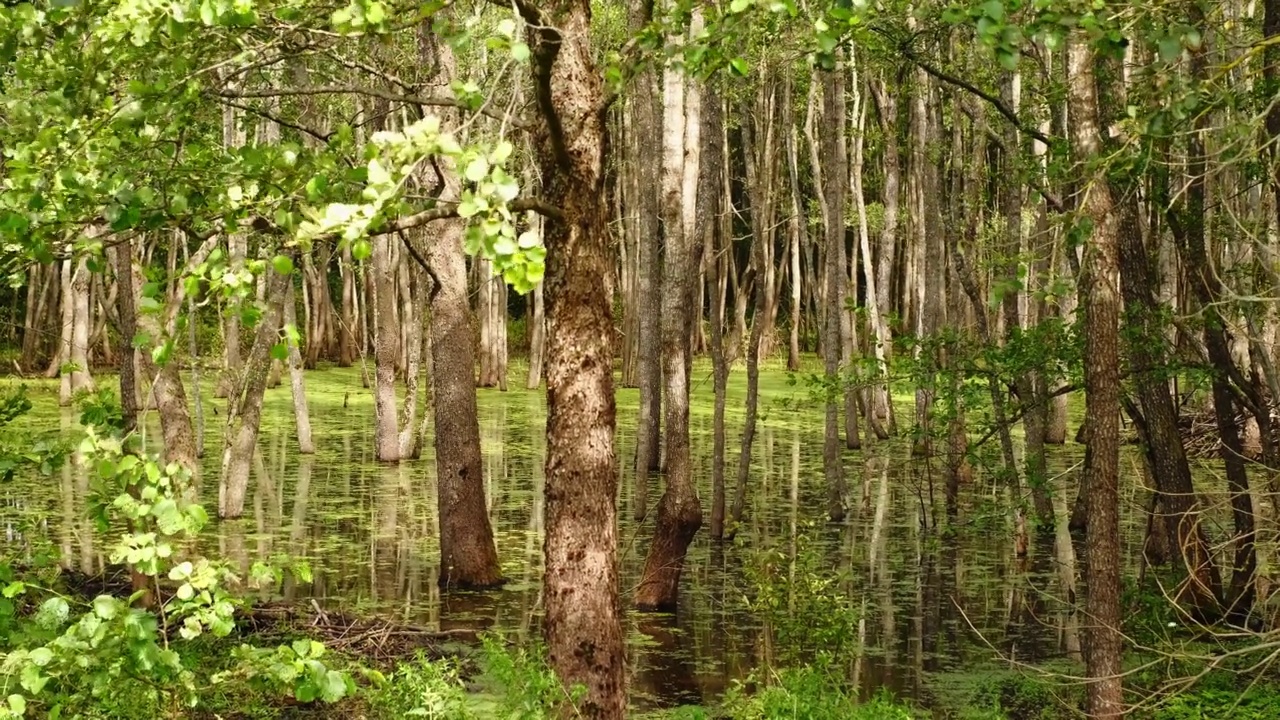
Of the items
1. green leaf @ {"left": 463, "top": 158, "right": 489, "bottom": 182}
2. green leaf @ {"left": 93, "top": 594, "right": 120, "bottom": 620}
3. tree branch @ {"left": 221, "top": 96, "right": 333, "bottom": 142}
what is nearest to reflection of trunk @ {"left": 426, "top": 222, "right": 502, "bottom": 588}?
tree branch @ {"left": 221, "top": 96, "right": 333, "bottom": 142}

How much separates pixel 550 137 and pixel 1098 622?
388cm

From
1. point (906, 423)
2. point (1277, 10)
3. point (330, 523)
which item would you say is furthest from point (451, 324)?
point (906, 423)

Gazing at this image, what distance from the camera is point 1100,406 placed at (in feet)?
23.2

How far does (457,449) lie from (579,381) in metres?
5.58

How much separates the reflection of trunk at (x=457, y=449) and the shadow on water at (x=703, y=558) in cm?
31

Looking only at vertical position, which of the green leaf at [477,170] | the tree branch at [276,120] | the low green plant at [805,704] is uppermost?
the tree branch at [276,120]

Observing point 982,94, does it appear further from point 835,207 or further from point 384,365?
point 384,365

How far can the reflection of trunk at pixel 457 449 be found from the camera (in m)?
11.0

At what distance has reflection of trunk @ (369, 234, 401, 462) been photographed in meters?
18.2

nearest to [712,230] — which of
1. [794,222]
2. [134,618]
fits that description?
[134,618]

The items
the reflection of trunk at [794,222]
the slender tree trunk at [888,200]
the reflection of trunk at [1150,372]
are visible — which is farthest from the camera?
the reflection of trunk at [794,222]

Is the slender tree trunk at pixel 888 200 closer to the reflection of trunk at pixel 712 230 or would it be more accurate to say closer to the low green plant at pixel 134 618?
the reflection of trunk at pixel 712 230

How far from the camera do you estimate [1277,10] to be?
25.4 ft

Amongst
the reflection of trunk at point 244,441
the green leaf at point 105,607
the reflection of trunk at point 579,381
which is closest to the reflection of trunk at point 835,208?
the reflection of trunk at point 244,441
